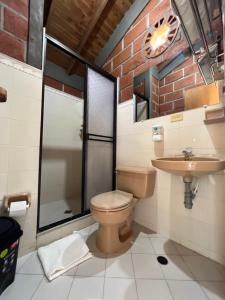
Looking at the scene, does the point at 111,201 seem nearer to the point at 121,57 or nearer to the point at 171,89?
the point at 171,89

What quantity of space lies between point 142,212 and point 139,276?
792mm

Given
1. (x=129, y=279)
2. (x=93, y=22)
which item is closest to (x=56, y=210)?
(x=129, y=279)

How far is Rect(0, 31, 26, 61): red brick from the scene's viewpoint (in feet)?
3.96

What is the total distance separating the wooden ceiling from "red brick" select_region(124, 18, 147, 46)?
323 mm

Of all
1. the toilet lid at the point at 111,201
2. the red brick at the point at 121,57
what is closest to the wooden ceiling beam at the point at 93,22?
the red brick at the point at 121,57

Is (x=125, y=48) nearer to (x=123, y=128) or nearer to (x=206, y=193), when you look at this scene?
(x=123, y=128)

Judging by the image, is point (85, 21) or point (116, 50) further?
point (116, 50)

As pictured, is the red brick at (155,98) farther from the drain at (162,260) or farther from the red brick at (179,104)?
the drain at (162,260)

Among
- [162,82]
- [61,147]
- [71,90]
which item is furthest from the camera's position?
[71,90]

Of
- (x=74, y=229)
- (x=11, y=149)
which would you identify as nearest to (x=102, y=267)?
(x=74, y=229)

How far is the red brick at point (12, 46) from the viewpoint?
121cm

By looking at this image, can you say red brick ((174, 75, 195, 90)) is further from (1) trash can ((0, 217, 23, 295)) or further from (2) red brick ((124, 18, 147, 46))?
(1) trash can ((0, 217, 23, 295))

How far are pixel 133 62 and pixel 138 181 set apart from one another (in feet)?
5.65

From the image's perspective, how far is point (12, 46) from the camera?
1.25m
